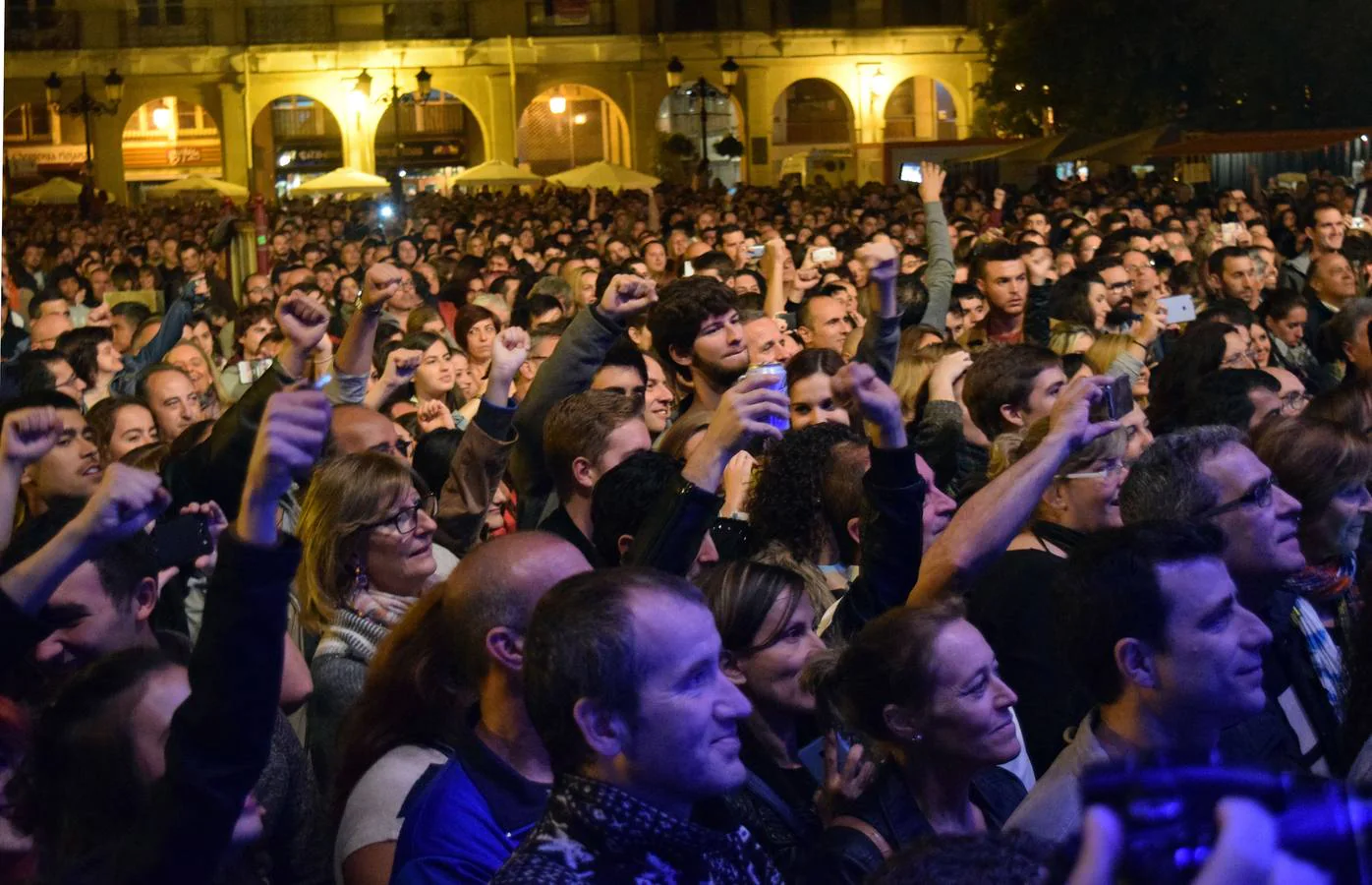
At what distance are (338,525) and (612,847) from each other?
6.18ft

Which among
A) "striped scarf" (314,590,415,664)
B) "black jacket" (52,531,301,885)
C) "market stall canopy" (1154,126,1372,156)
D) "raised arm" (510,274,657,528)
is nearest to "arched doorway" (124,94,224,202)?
"market stall canopy" (1154,126,1372,156)

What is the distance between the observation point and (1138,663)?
3.30 m

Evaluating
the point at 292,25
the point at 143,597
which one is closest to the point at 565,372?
the point at 143,597

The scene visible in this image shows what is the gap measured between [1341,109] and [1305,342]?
18.8 m

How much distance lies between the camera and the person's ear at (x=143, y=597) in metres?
3.72

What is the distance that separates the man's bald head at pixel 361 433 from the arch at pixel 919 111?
5111cm

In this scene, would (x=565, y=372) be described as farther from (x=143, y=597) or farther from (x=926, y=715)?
(x=926, y=715)

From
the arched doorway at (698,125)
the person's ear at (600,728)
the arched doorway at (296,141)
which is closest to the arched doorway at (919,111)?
the arched doorway at (698,125)

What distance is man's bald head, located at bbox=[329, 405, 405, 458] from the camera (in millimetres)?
5293

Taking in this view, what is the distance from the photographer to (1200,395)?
5.88 meters

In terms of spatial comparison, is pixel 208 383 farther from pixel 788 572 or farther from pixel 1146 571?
pixel 1146 571

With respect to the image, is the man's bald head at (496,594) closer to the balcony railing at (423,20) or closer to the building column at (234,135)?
the building column at (234,135)

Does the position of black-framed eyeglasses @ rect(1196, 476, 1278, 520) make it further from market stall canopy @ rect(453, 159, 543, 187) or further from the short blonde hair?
market stall canopy @ rect(453, 159, 543, 187)

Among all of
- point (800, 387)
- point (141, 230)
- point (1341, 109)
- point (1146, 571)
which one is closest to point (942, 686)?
point (1146, 571)
